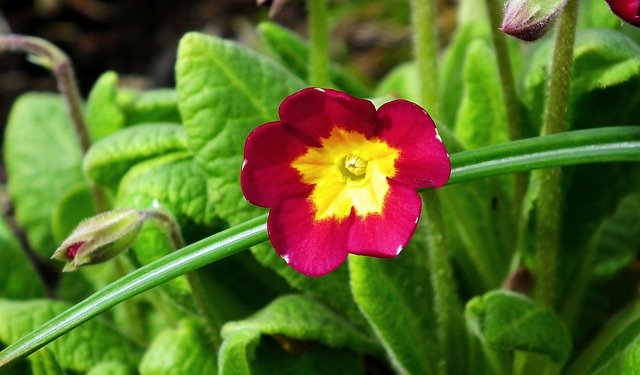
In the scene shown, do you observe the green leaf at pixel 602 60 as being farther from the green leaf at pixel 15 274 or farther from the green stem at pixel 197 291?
the green leaf at pixel 15 274

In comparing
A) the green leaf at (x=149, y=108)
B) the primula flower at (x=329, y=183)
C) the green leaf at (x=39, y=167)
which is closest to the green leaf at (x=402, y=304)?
the primula flower at (x=329, y=183)

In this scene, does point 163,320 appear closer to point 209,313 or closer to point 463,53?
point 209,313

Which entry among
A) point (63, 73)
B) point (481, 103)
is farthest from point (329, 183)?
point (63, 73)

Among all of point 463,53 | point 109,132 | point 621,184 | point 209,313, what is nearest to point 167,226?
point 209,313

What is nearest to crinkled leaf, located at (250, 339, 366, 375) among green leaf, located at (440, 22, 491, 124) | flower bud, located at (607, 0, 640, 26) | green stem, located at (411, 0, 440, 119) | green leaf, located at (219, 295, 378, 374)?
green leaf, located at (219, 295, 378, 374)

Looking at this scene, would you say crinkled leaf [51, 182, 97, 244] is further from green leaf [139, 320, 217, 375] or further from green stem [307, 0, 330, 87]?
green stem [307, 0, 330, 87]

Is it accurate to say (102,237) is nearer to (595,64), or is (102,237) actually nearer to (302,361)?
(302,361)
